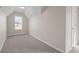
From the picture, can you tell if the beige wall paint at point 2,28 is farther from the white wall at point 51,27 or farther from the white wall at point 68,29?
the white wall at point 68,29

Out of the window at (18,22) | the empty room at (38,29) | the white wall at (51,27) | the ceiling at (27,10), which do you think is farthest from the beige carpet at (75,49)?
the window at (18,22)

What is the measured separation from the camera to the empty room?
142 centimetres

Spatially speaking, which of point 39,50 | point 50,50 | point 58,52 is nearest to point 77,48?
point 58,52

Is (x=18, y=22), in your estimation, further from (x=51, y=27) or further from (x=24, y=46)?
(x=51, y=27)

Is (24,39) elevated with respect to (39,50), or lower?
elevated

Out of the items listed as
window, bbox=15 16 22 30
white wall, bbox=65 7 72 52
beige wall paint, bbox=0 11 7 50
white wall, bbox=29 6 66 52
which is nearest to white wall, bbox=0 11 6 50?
beige wall paint, bbox=0 11 7 50

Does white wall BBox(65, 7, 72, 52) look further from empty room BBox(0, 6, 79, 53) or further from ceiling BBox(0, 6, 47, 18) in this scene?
ceiling BBox(0, 6, 47, 18)

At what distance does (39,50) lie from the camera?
56.4 inches

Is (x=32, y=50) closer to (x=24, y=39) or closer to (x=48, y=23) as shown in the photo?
(x=24, y=39)

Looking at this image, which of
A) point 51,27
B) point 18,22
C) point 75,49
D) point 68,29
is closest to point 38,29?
point 51,27

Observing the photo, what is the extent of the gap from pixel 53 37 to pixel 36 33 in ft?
0.82

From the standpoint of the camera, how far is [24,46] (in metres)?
1.43

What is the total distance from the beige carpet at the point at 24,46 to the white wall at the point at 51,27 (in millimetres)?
75

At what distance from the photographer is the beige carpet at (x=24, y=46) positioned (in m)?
1.41
